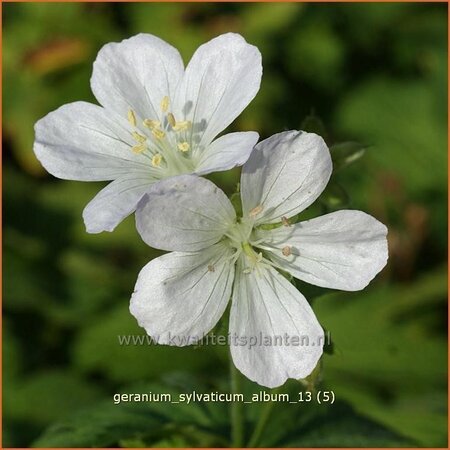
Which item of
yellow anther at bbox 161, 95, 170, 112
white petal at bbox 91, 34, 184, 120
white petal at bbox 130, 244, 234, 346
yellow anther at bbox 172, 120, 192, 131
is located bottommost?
white petal at bbox 130, 244, 234, 346

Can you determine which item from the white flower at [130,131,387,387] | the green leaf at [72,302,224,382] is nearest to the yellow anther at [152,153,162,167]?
the white flower at [130,131,387,387]

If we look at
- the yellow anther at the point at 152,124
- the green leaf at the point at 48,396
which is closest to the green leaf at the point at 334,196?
the yellow anther at the point at 152,124

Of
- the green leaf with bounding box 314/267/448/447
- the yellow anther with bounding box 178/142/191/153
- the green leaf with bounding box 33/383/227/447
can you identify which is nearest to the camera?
the yellow anther with bounding box 178/142/191/153

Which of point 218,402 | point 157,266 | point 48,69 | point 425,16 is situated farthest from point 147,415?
point 425,16

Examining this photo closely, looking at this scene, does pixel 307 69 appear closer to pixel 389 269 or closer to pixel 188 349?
pixel 389 269

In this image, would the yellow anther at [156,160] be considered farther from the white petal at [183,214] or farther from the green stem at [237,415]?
the green stem at [237,415]

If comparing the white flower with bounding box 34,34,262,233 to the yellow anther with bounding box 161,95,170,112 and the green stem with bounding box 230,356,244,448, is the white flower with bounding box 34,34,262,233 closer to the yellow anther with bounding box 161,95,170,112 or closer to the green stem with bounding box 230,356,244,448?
the yellow anther with bounding box 161,95,170,112
